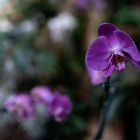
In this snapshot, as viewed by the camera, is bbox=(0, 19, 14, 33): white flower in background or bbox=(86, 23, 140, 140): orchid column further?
bbox=(0, 19, 14, 33): white flower in background

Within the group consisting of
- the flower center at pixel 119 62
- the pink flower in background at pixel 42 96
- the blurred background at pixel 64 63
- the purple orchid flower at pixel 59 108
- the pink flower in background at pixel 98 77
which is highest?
the blurred background at pixel 64 63

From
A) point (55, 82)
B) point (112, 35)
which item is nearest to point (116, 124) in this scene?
point (55, 82)

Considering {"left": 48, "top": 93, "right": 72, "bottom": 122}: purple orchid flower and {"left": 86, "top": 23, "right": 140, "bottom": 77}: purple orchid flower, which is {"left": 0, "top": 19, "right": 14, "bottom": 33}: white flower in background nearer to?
{"left": 48, "top": 93, "right": 72, "bottom": 122}: purple orchid flower

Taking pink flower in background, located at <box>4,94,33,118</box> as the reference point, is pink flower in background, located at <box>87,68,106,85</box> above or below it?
below

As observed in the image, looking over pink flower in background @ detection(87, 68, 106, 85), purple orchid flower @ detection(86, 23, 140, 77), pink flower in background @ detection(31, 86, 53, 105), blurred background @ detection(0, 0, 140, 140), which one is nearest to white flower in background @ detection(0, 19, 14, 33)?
blurred background @ detection(0, 0, 140, 140)

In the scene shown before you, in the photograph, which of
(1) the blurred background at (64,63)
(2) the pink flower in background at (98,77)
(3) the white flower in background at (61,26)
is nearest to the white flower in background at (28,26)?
(1) the blurred background at (64,63)

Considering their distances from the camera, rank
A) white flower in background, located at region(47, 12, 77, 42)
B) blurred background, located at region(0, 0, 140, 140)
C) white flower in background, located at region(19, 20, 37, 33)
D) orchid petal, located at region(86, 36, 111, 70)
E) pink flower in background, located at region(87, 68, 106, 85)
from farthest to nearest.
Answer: white flower in background, located at region(47, 12, 77, 42) < white flower in background, located at region(19, 20, 37, 33) < blurred background, located at region(0, 0, 140, 140) < pink flower in background, located at region(87, 68, 106, 85) < orchid petal, located at region(86, 36, 111, 70)

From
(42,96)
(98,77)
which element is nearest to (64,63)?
(42,96)

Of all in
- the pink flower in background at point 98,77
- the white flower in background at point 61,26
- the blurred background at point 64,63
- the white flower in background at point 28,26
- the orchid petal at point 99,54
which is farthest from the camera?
the white flower in background at point 61,26

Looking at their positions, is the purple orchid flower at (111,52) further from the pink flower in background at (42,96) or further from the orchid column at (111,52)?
the pink flower in background at (42,96)
